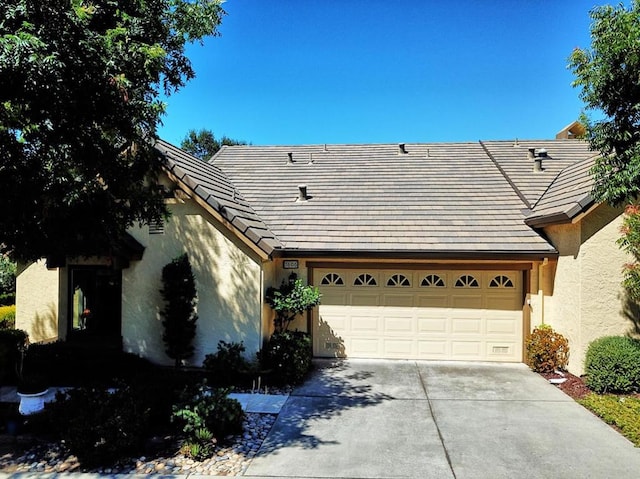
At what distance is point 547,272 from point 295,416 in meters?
7.14

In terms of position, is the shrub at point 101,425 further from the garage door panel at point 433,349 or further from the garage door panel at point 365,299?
the garage door panel at point 433,349

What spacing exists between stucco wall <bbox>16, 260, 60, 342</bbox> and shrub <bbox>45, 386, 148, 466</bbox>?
5.40 m

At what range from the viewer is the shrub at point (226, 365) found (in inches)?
344

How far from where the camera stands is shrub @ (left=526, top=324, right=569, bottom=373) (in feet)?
31.3

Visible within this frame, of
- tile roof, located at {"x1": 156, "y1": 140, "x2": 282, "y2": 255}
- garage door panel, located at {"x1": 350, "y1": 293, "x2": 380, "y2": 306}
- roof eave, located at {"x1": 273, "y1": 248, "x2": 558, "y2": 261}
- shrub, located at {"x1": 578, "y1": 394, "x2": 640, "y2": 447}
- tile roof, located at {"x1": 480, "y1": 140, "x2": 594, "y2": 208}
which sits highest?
tile roof, located at {"x1": 480, "y1": 140, "x2": 594, "y2": 208}

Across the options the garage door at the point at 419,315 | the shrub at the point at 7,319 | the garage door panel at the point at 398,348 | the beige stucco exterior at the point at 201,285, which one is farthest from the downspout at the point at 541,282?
the shrub at the point at 7,319

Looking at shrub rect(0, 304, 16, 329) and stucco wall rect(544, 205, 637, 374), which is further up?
stucco wall rect(544, 205, 637, 374)

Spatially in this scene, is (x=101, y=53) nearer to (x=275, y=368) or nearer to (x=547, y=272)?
(x=275, y=368)

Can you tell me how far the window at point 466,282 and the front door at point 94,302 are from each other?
832 centimetres

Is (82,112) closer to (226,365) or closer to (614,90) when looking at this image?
(226,365)

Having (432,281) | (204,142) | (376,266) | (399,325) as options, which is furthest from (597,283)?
(204,142)

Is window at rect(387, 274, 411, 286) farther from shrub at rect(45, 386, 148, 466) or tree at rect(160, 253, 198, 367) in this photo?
shrub at rect(45, 386, 148, 466)

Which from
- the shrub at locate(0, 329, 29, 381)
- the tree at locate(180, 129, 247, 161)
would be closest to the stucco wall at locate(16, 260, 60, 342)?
the shrub at locate(0, 329, 29, 381)

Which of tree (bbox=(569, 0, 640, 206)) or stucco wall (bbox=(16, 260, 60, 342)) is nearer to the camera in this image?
tree (bbox=(569, 0, 640, 206))
